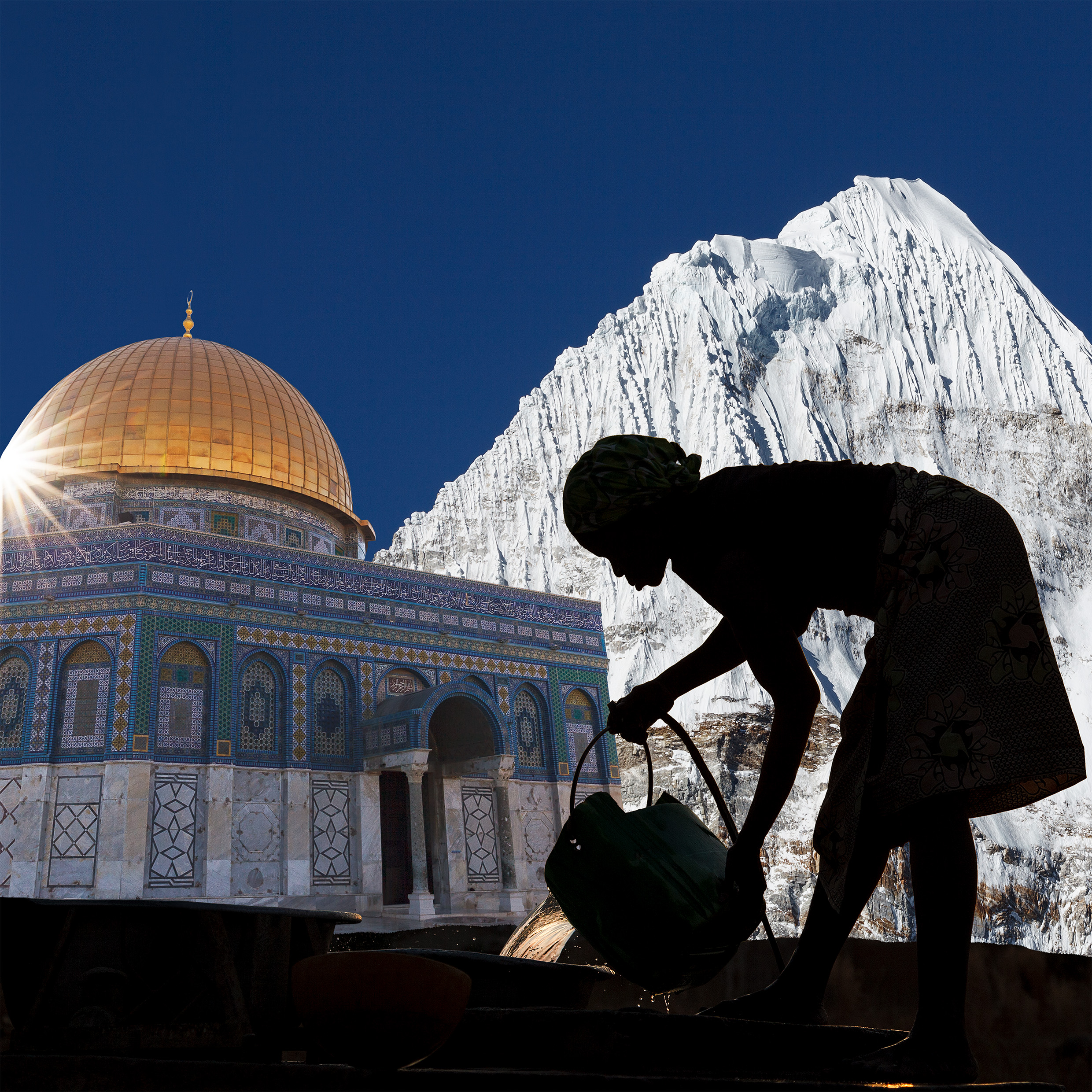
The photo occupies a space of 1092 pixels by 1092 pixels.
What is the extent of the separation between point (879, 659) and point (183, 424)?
18.5m

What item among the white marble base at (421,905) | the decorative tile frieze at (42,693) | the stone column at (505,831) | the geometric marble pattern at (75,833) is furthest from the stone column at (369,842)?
the decorative tile frieze at (42,693)

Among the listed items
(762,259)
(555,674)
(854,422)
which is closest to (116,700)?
(555,674)

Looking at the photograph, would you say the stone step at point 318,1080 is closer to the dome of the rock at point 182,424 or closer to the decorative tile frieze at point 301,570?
the decorative tile frieze at point 301,570

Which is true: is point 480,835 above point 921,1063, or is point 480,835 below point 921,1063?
above

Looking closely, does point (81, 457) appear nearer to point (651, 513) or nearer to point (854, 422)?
point (651, 513)

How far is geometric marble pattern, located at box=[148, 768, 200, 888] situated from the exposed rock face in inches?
706

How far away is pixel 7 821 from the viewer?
13.5 meters

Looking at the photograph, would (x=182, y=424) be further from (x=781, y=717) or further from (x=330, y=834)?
(x=781, y=717)

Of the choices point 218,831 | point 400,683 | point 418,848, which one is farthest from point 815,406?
point 218,831

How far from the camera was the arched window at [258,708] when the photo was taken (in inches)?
583

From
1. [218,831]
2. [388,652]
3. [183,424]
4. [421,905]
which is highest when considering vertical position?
[183,424]

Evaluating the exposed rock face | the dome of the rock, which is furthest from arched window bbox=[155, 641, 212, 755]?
the exposed rock face

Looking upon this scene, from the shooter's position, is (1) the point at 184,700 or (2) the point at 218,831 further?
(1) the point at 184,700

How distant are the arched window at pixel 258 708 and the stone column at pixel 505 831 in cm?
361
